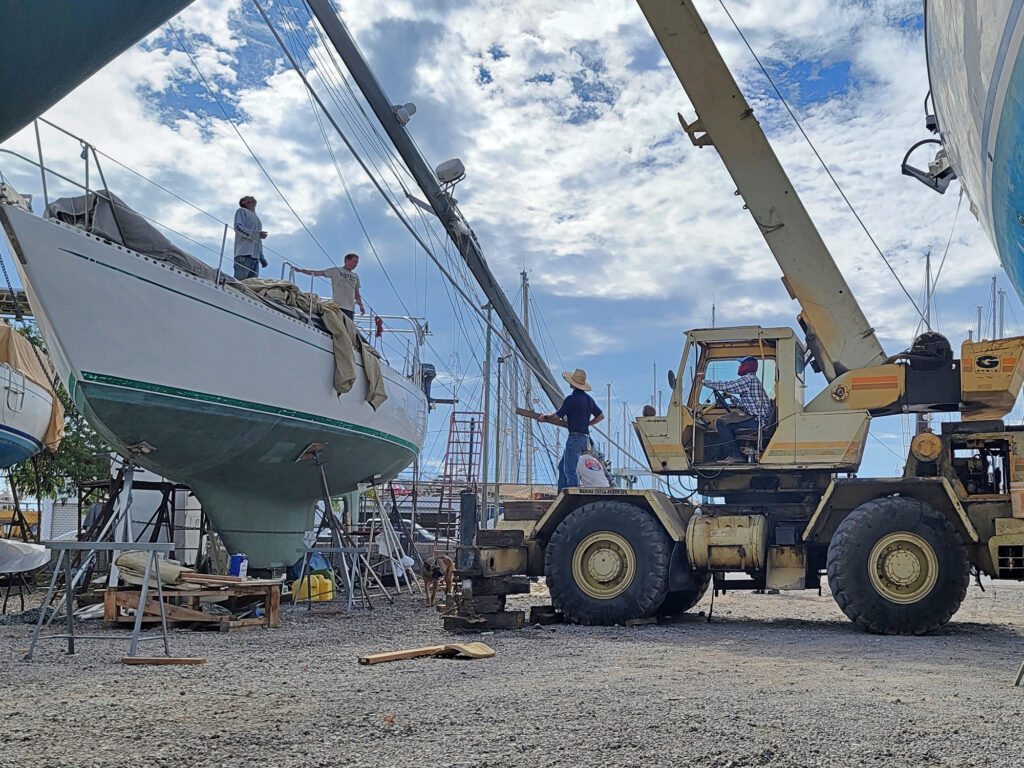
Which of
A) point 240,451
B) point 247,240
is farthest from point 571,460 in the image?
point 247,240

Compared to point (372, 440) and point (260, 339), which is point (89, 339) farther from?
point (372, 440)

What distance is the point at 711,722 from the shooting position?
12.0ft

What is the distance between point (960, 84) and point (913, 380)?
540 centimetres

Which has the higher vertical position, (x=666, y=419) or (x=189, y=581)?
(x=666, y=419)

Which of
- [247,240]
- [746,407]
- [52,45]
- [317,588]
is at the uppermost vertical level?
[247,240]

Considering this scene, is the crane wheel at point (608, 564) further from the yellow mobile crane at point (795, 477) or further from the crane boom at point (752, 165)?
the crane boom at point (752, 165)

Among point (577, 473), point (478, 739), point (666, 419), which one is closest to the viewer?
point (478, 739)

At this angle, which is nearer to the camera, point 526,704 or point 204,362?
point 526,704

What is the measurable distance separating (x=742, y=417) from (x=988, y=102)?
19.9 ft

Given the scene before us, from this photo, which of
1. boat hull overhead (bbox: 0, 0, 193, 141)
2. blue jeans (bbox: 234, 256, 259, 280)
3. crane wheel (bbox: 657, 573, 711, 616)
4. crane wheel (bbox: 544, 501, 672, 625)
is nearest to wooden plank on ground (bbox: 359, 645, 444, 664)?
crane wheel (bbox: 544, 501, 672, 625)

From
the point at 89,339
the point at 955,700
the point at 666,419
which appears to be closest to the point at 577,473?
the point at 666,419

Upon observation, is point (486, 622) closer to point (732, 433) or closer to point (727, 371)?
point (732, 433)

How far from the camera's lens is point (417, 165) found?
11625 mm

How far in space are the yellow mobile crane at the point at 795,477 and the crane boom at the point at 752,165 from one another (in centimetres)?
1
